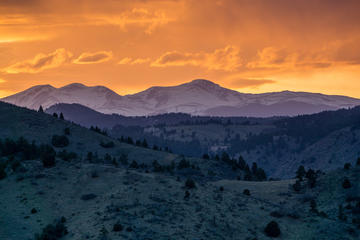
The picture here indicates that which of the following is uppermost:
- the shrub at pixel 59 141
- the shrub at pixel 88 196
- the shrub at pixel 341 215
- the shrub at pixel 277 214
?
the shrub at pixel 59 141

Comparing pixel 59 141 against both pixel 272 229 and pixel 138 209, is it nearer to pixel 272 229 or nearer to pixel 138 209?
pixel 138 209

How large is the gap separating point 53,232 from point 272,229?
32886mm

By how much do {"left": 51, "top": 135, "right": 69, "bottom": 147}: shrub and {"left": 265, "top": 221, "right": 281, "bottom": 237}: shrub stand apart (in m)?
109

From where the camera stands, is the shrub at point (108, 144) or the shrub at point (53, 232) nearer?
the shrub at point (53, 232)

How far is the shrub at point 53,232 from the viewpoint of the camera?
54438 millimetres

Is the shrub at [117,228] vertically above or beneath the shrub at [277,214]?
above

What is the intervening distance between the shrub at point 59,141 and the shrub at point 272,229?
10860 cm

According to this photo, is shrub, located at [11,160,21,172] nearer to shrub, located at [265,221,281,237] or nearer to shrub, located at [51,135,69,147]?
shrub, located at [265,221,281,237]

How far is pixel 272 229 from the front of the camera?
63125 millimetres

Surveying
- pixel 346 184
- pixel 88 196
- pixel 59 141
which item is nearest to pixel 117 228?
pixel 88 196

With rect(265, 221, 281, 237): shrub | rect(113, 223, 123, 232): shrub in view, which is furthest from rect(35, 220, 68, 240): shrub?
rect(265, 221, 281, 237): shrub

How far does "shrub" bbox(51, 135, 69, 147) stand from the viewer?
154 metres

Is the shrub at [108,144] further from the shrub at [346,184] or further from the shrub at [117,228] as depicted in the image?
the shrub at [117,228]

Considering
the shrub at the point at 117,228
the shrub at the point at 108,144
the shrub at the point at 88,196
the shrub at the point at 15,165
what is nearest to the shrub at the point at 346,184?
the shrub at the point at 88,196
